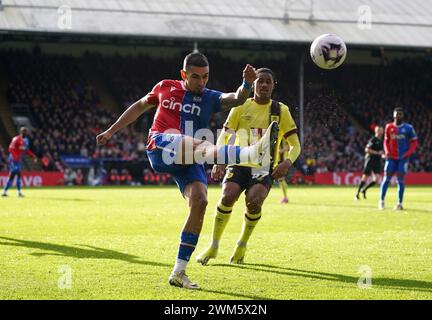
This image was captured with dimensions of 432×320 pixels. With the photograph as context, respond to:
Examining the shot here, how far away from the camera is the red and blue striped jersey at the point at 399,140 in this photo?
18.7 metres

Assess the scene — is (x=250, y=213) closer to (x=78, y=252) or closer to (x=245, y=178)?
(x=245, y=178)

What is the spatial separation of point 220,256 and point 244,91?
10.2 ft

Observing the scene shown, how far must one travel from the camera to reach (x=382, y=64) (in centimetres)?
4628

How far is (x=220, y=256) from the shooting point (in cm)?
981

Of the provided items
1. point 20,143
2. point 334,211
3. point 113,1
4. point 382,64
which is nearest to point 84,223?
point 334,211

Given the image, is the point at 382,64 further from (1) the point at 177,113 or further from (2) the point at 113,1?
(1) the point at 177,113

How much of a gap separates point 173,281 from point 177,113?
1.77m

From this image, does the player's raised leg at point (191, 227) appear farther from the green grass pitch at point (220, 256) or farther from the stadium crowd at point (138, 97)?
→ the stadium crowd at point (138, 97)

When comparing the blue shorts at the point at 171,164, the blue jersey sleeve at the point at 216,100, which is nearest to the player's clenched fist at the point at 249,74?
the blue jersey sleeve at the point at 216,100

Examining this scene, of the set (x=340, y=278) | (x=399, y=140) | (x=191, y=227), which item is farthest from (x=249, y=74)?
(x=399, y=140)

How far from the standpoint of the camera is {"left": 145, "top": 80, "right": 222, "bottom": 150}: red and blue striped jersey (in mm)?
7785

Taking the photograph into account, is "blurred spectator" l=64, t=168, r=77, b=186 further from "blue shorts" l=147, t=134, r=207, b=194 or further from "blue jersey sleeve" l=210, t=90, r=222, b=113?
"blue jersey sleeve" l=210, t=90, r=222, b=113

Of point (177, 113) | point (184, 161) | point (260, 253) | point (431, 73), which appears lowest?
point (260, 253)

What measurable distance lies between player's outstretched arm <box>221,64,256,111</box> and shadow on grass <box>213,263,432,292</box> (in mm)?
2026
